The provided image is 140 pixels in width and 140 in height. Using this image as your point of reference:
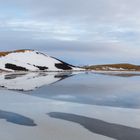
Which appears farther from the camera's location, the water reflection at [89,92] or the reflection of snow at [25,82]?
the reflection of snow at [25,82]

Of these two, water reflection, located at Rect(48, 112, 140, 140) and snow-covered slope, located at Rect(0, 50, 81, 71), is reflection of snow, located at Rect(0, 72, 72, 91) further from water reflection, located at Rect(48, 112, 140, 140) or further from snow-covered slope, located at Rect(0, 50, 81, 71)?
snow-covered slope, located at Rect(0, 50, 81, 71)

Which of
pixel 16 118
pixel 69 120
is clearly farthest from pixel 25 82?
pixel 69 120

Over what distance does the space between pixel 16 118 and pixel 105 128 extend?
2816 millimetres

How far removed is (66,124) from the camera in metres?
10.3

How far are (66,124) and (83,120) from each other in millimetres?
733

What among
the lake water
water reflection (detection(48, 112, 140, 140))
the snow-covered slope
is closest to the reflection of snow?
the lake water

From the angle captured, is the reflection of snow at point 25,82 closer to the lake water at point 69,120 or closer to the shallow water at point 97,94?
the shallow water at point 97,94

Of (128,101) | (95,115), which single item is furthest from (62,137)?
(128,101)

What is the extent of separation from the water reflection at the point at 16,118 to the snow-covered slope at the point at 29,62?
59.4m

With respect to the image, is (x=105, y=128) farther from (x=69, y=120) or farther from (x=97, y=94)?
(x=97, y=94)

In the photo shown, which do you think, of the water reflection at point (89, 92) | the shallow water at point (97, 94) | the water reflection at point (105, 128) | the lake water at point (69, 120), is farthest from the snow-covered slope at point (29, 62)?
the water reflection at point (105, 128)

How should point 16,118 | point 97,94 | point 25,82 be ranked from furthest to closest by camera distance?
point 25,82 → point 97,94 → point 16,118

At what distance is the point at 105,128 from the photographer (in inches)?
380

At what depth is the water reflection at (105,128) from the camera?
8.81 m
